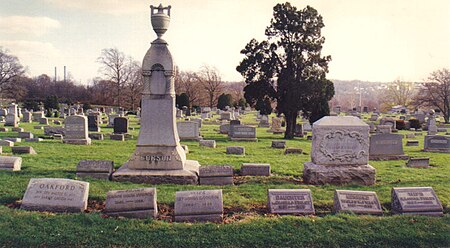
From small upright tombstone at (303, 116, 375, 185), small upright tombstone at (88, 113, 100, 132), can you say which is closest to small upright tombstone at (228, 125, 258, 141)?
small upright tombstone at (88, 113, 100, 132)

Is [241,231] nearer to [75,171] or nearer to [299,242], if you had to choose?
[299,242]

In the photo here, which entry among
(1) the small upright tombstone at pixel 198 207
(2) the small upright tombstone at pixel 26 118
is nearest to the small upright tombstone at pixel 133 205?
(1) the small upright tombstone at pixel 198 207

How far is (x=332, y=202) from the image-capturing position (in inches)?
318

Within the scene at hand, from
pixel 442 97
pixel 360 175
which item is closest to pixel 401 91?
pixel 442 97

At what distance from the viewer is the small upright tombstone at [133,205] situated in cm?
692

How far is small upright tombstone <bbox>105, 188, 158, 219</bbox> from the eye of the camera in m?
6.92

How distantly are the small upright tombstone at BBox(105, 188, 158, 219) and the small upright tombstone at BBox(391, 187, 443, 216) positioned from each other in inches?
185

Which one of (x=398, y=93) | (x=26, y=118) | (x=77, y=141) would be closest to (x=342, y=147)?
(x=77, y=141)

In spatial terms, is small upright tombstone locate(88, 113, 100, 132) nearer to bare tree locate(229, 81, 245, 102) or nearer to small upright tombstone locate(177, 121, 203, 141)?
small upright tombstone locate(177, 121, 203, 141)

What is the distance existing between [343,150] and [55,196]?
275 inches

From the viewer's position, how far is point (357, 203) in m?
7.45

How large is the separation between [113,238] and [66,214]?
1358 millimetres

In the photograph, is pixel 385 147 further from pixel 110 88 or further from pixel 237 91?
pixel 237 91

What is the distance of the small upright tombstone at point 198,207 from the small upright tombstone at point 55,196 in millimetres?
1835
